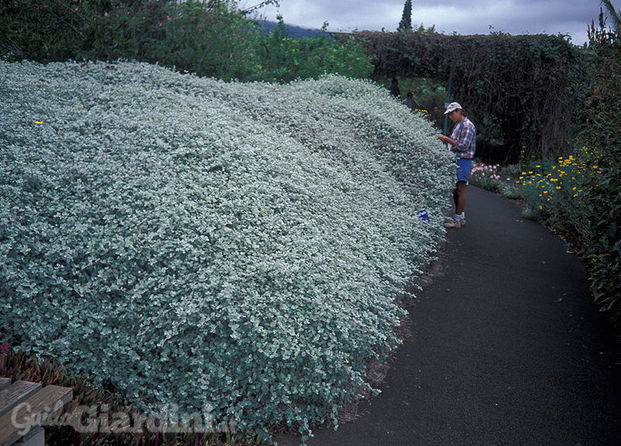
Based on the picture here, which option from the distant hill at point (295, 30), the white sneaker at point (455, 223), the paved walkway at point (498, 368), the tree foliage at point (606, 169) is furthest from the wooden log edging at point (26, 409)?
the distant hill at point (295, 30)

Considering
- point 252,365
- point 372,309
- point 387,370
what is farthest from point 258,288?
point 387,370

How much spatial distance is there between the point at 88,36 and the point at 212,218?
6.00 meters

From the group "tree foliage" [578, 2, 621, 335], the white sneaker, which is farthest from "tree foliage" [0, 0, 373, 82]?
"tree foliage" [578, 2, 621, 335]

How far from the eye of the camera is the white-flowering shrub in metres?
3.12

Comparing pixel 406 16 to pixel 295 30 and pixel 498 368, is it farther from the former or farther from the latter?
pixel 498 368

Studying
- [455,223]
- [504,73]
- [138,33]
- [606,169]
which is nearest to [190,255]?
[606,169]

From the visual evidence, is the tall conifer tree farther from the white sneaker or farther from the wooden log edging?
the wooden log edging

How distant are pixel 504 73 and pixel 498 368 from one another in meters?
14.4

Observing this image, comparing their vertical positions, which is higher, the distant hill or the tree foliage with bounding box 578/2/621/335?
the distant hill

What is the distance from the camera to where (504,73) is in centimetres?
1597

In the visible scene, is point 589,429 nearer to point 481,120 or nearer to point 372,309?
point 372,309

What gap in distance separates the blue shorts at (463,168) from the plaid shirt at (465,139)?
0.26 feet

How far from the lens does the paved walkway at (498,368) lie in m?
3.41

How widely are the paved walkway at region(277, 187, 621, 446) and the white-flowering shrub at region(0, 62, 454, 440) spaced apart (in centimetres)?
44
